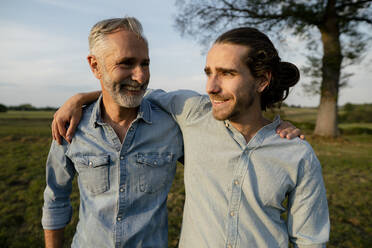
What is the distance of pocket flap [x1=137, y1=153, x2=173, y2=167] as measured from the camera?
197 centimetres

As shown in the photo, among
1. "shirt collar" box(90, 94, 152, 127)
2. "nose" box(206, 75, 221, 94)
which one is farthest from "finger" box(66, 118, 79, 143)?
"nose" box(206, 75, 221, 94)

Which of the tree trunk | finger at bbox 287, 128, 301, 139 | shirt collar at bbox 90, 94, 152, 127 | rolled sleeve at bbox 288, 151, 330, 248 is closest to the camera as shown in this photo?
rolled sleeve at bbox 288, 151, 330, 248

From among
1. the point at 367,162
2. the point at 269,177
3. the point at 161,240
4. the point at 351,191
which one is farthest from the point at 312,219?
the point at 367,162

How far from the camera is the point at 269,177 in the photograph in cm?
177

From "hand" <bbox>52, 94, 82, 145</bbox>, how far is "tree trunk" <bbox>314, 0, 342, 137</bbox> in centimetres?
1349

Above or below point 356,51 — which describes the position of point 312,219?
below

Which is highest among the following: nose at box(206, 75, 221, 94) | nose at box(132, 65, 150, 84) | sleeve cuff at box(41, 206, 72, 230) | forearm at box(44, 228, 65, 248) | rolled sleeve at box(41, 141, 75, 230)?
nose at box(132, 65, 150, 84)

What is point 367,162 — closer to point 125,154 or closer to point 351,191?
point 351,191

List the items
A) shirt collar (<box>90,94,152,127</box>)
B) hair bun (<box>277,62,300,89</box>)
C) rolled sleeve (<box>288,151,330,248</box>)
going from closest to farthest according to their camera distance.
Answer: rolled sleeve (<box>288,151,330,248</box>) → shirt collar (<box>90,94,152,127</box>) → hair bun (<box>277,62,300,89</box>)

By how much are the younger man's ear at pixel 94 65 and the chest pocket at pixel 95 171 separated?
69 cm

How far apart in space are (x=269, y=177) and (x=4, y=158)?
8.75 m

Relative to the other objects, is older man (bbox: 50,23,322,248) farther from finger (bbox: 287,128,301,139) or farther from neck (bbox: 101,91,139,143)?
neck (bbox: 101,91,139,143)

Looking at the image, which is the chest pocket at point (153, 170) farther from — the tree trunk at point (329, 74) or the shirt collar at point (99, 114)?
the tree trunk at point (329, 74)

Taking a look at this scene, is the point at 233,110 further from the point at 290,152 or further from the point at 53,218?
the point at 53,218
